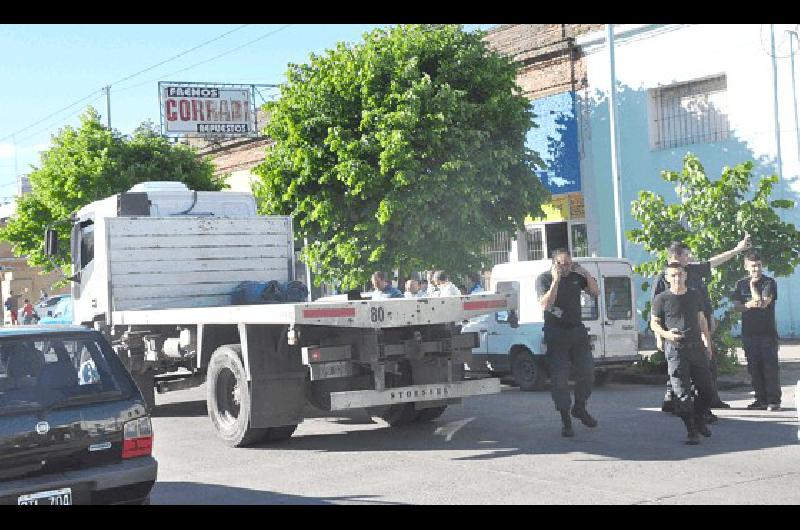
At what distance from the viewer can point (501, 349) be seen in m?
15.3

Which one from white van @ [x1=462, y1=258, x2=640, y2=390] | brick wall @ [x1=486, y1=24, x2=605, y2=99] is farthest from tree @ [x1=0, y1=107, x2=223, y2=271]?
white van @ [x1=462, y1=258, x2=640, y2=390]

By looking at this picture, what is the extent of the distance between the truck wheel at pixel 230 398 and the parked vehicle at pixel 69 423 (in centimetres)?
329

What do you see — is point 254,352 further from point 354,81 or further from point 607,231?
point 607,231

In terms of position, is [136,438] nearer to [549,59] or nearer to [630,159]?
[630,159]

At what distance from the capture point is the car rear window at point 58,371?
254 inches

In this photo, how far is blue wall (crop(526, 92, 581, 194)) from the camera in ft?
74.8

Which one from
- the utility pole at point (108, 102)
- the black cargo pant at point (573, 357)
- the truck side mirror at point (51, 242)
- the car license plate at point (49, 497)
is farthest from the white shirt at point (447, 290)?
the utility pole at point (108, 102)

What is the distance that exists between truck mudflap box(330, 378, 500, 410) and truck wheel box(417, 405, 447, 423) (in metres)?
1.09

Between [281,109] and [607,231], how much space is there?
7643 millimetres

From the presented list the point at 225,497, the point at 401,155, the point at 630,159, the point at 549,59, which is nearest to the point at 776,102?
the point at 630,159

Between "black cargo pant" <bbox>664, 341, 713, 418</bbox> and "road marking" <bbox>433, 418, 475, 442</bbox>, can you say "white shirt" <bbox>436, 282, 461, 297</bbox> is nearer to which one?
"road marking" <bbox>433, 418, 475, 442</bbox>

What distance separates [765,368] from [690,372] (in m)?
2.32

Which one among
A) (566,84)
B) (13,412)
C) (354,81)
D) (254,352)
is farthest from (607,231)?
(13,412)

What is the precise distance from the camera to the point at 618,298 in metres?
14.9
